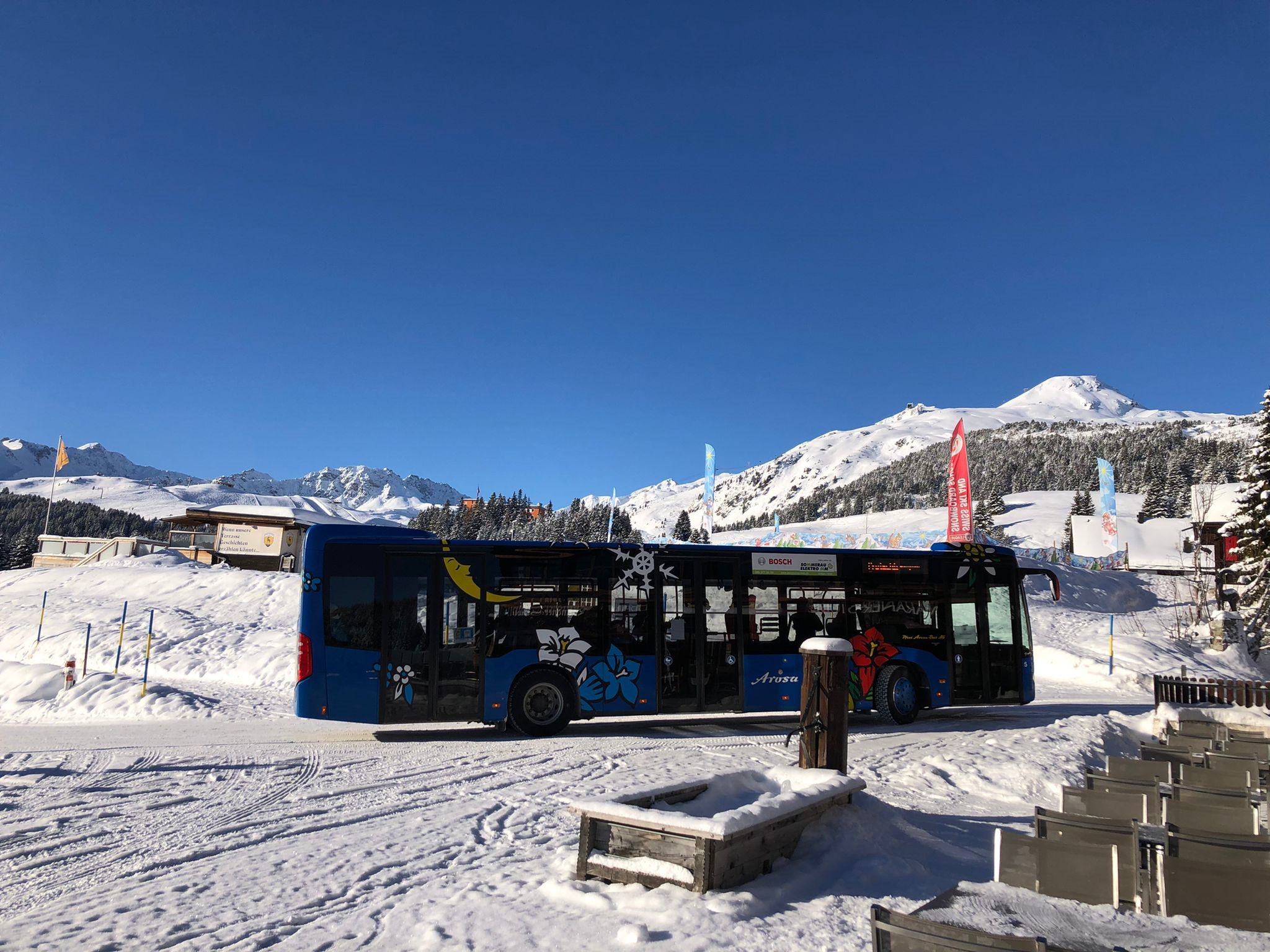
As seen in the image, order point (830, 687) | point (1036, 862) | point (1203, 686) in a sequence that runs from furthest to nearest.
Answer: point (1203, 686) < point (830, 687) < point (1036, 862)

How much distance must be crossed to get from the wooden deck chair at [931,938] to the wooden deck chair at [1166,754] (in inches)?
228

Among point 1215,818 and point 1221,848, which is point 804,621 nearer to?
point 1215,818

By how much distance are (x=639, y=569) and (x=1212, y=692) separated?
40.8 feet

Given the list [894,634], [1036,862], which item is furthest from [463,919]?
[894,634]

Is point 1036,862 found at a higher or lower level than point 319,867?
higher

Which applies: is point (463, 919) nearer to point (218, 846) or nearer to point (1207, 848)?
point (218, 846)

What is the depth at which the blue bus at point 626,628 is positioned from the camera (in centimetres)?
1148

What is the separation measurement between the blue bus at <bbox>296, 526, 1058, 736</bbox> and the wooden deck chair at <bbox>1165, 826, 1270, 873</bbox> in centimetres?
855

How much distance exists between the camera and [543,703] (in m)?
12.1

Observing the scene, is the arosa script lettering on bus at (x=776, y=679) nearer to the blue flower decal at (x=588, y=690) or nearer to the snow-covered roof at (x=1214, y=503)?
the blue flower decal at (x=588, y=690)

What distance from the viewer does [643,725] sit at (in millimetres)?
13719

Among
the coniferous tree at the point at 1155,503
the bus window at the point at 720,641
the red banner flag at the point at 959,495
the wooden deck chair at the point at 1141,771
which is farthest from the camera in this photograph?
the coniferous tree at the point at 1155,503

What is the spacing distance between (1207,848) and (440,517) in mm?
112793

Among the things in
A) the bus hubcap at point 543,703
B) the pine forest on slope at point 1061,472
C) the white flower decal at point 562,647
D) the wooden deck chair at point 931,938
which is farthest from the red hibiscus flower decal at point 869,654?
the pine forest on slope at point 1061,472
